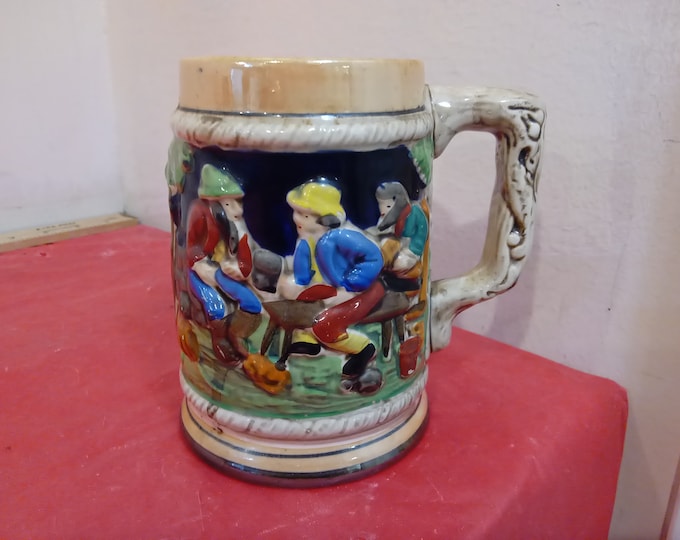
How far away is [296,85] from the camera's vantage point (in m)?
0.39

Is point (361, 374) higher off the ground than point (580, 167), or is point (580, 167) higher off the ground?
point (580, 167)

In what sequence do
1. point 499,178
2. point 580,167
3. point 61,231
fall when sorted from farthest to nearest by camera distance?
1. point 61,231
2. point 580,167
3. point 499,178

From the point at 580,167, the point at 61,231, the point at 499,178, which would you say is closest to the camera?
the point at 499,178

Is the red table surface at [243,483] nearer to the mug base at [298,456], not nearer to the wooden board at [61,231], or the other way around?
the mug base at [298,456]

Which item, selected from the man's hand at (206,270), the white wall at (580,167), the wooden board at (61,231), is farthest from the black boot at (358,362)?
the wooden board at (61,231)

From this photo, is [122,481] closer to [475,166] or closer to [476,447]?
[476,447]

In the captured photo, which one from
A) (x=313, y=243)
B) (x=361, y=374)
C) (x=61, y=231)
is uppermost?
(x=313, y=243)

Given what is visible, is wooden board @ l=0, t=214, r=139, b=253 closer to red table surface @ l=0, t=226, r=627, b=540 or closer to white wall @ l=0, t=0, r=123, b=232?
white wall @ l=0, t=0, r=123, b=232

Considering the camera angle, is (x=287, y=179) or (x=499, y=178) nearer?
(x=287, y=179)

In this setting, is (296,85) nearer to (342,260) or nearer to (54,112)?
(342,260)

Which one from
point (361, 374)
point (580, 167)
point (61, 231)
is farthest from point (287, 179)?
point (61, 231)

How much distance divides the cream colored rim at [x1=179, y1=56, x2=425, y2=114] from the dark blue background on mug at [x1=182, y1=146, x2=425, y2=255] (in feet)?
0.09

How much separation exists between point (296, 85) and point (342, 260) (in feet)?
0.38

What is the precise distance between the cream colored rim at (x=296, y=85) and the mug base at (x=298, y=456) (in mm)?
244
